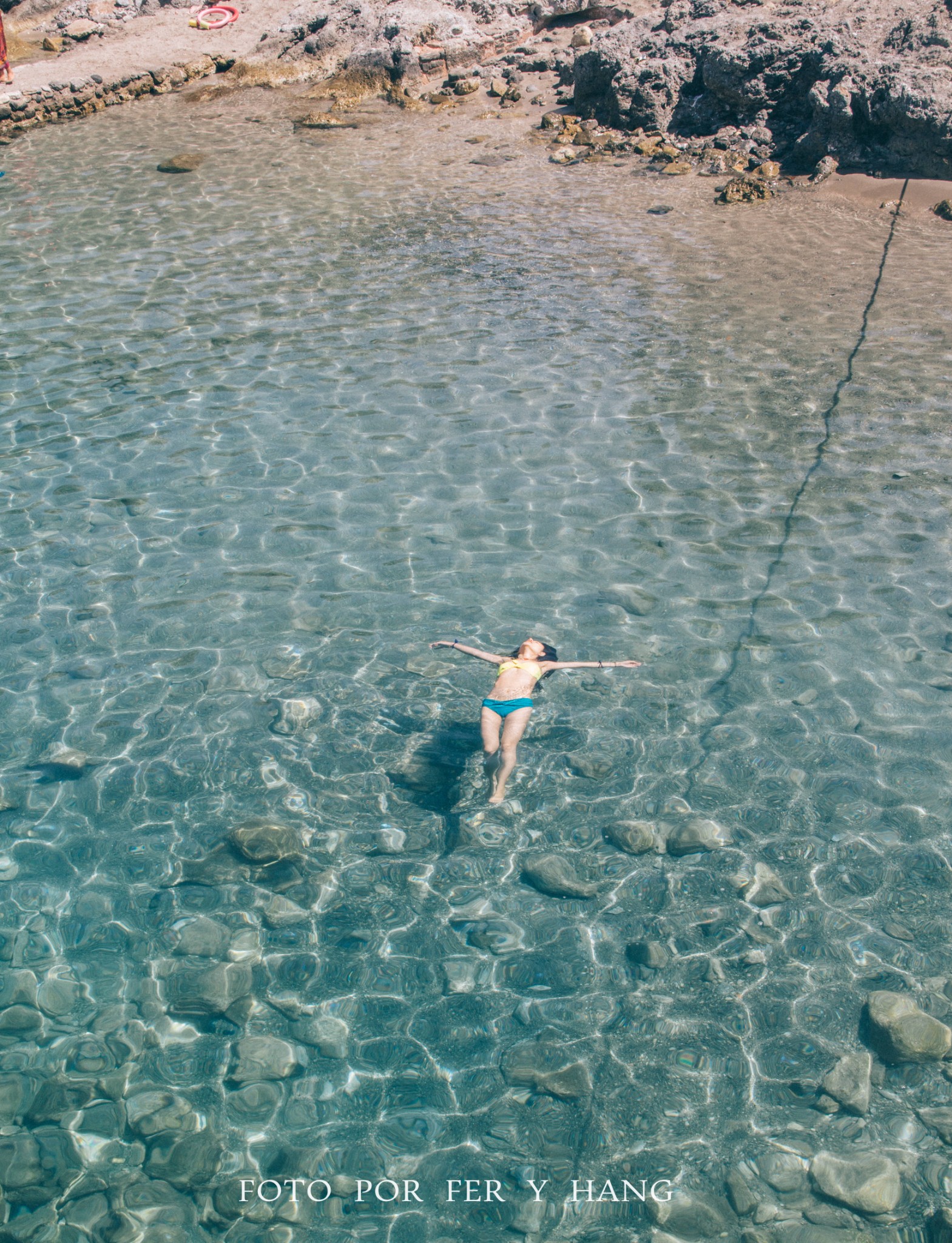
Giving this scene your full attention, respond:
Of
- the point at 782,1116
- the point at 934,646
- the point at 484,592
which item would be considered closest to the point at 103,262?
the point at 484,592

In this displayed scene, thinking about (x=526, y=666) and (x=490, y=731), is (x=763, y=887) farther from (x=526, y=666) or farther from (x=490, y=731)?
(x=526, y=666)

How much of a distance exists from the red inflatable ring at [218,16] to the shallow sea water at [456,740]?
17620mm

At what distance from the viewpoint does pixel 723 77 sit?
1959cm

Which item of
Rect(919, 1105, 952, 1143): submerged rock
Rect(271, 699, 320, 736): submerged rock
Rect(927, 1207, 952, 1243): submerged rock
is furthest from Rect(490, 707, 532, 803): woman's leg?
Rect(927, 1207, 952, 1243): submerged rock

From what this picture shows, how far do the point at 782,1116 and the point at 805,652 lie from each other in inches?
153

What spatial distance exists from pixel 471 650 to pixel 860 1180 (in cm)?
448

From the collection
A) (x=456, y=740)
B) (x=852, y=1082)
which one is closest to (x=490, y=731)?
(x=456, y=740)

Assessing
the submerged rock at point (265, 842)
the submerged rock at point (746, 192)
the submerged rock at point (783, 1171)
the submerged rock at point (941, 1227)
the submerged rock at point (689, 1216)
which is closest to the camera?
the submerged rock at point (941, 1227)

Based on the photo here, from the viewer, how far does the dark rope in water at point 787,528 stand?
7215 mm

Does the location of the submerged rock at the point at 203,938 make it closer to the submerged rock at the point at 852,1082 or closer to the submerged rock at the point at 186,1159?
the submerged rock at the point at 186,1159

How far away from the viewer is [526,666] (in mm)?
7250

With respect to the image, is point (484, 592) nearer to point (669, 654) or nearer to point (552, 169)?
point (669, 654)

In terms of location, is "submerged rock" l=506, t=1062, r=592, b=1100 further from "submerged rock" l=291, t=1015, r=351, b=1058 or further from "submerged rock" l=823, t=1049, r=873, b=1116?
"submerged rock" l=823, t=1049, r=873, b=1116

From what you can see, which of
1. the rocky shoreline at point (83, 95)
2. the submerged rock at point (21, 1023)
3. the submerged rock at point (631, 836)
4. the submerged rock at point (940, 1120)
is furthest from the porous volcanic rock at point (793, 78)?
the submerged rock at point (21, 1023)
